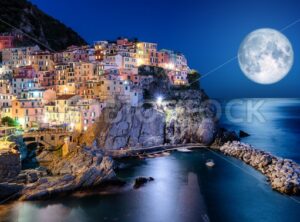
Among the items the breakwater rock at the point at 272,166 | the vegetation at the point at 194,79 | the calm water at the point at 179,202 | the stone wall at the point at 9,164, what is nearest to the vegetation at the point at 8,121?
the stone wall at the point at 9,164

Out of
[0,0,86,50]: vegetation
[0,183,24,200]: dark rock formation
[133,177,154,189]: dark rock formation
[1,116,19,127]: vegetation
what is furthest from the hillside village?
[133,177,154,189]: dark rock formation

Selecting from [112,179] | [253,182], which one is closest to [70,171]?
[112,179]

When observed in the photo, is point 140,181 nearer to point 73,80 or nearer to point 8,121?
point 8,121

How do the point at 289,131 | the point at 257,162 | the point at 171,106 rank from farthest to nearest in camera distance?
1. the point at 289,131
2. the point at 171,106
3. the point at 257,162

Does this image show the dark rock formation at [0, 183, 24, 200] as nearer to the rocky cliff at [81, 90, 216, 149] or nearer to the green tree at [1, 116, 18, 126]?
the rocky cliff at [81, 90, 216, 149]

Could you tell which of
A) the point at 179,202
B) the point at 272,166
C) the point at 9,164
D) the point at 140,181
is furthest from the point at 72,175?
the point at 272,166

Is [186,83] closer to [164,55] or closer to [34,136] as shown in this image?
[164,55]
